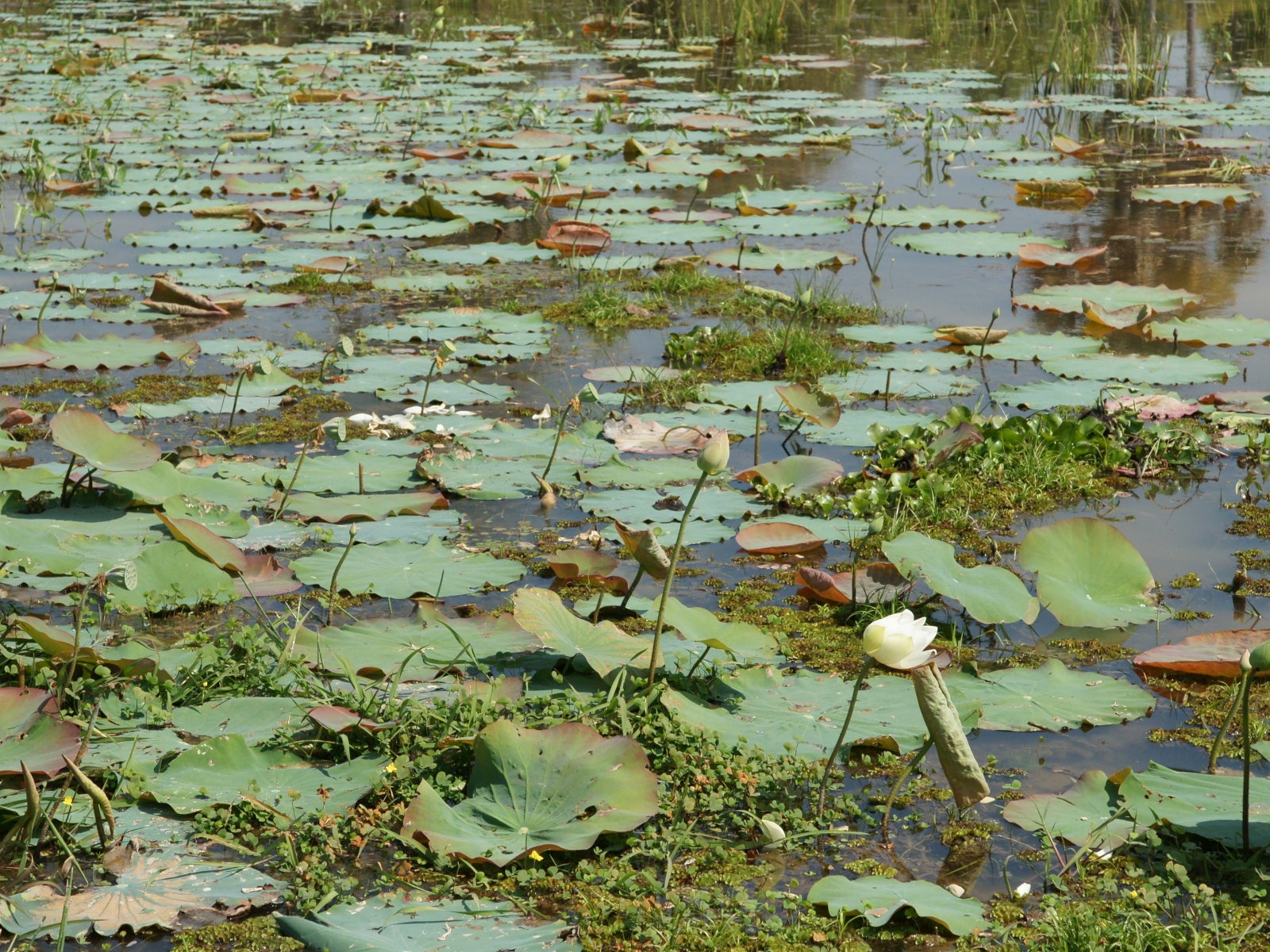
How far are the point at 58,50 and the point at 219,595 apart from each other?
34.4 feet

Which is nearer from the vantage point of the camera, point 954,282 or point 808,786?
point 808,786

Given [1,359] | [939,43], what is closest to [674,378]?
[1,359]

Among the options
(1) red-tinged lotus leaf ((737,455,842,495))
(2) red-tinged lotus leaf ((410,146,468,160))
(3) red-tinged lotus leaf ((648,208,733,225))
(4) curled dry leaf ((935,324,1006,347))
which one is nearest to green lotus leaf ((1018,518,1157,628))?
(1) red-tinged lotus leaf ((737,455,842,495))

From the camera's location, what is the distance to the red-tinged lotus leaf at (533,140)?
755cm

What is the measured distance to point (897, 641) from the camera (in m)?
1.82

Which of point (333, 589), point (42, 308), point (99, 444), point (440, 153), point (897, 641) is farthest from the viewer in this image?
point (440, 153)

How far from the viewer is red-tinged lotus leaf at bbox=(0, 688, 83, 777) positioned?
6.35ft

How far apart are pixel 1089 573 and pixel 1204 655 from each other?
1.22 feet

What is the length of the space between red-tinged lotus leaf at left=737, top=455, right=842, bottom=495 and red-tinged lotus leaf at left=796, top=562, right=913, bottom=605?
0.48 m

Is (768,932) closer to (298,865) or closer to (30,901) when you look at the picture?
(298,865)

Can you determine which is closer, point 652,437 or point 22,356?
point 652,437

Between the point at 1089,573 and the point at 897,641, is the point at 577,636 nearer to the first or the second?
the point at 897,641

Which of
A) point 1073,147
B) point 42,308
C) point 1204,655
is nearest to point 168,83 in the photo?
point 42,308

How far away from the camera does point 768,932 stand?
172cm
